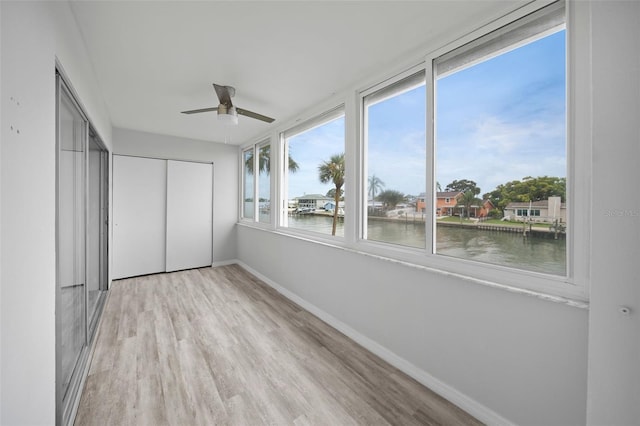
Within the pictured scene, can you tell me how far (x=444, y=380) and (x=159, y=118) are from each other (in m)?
4.52

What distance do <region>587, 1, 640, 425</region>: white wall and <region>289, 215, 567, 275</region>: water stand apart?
374 millimetres

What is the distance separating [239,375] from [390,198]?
195cm

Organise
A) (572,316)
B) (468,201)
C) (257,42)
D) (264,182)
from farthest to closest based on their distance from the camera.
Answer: (264,182)
(257,42)
(468,201)
(572,316)

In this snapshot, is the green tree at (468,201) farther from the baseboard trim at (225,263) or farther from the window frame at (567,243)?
the baseboard trim at (225,263)

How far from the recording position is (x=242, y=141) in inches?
198

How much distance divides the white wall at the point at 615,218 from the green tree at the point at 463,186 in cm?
71

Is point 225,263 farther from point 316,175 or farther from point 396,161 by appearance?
point 396,161

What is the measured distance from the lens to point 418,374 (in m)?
1.96

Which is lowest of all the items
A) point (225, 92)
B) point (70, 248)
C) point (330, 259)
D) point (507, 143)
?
point (330, 259)

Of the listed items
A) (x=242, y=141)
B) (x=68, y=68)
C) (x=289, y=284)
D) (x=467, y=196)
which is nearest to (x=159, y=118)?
(x=242, y=141)

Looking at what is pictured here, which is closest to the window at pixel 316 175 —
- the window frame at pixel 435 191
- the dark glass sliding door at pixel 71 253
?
the window frame at pixel 435 191

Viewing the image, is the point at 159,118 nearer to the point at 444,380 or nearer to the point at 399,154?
the point at 399,154

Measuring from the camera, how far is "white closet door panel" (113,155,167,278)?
423 cm

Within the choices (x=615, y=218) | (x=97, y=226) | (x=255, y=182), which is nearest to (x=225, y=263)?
(x=255, y=182)
